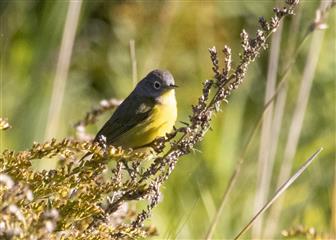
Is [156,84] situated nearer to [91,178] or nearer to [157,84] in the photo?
[157,84]

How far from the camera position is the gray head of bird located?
4.23 m

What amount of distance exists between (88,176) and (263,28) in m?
0.59

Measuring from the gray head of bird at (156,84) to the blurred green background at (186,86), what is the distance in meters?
0.38

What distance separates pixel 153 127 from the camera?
393 cm

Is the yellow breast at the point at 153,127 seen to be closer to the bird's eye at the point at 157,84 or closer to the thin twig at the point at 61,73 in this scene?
the bird's eye at the point at 157,84

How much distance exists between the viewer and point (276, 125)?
378 cm

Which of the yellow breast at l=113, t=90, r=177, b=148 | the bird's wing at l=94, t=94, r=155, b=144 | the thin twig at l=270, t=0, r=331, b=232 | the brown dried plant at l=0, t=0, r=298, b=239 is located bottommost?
the brown dried plant at l=0, t=0, r=298, b=239

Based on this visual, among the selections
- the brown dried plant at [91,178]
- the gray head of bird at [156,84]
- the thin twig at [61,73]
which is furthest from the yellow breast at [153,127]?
the brown dried plant at [91,178]

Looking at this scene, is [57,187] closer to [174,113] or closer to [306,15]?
[174,113]

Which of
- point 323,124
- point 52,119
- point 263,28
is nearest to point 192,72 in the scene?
point 323,124

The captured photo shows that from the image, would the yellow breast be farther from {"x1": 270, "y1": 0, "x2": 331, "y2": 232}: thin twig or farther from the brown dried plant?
the brown dried plant

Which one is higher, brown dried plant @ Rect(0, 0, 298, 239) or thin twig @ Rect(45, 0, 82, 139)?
thin twig @ Rect(45, 0, 82, 139)

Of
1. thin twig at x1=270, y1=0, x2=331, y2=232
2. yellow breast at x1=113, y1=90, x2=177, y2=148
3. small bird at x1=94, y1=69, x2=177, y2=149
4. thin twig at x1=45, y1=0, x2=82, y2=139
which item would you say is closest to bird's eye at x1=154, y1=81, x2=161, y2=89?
small bird at x1=94, y1=69, x2=177, y2=149

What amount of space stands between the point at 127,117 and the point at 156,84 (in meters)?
0.26
